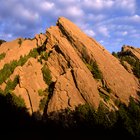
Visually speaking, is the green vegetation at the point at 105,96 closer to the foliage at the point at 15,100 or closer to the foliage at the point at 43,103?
the foliage at the point at 43,103

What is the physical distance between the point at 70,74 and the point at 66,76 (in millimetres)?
1148

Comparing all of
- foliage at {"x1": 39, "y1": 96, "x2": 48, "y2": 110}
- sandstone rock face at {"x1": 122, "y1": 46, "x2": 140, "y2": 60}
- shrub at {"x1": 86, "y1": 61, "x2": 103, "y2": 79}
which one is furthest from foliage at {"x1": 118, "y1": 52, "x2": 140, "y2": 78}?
foliage at {"x1": 39, "y1": 96, "x2": 48, "y2": 110}

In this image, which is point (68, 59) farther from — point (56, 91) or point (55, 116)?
point (55, 116)

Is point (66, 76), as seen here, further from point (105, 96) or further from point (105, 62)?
point (105, 62)

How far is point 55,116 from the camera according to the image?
Result: 7800 cm

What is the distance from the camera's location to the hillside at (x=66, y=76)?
81.3m

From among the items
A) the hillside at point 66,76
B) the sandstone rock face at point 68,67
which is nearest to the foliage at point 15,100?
the hillside at point 66,76

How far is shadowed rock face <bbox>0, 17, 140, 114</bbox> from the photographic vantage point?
82.0 metres

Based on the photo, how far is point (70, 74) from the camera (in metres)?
85.4

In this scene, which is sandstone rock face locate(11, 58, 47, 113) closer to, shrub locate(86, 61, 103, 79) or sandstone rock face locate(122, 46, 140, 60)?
shrub locate(86, 61, 103, 79)

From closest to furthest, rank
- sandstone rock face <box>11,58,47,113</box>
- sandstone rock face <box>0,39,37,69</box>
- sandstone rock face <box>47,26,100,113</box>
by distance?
sandstone rock face <box>47,26,100,113</box> → sandstone rock face <box>11,58,47,113</box> → sandstone rock face <box>0,39,37,69</box>

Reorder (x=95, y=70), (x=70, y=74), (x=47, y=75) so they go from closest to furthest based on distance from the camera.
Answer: (x=70, y=74)
(x=95, y=70)
(x=47, y=75)

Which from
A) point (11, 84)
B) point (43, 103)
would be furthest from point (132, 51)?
point (11, 84)

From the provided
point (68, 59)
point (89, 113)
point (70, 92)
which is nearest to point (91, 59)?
point (68, 59)
